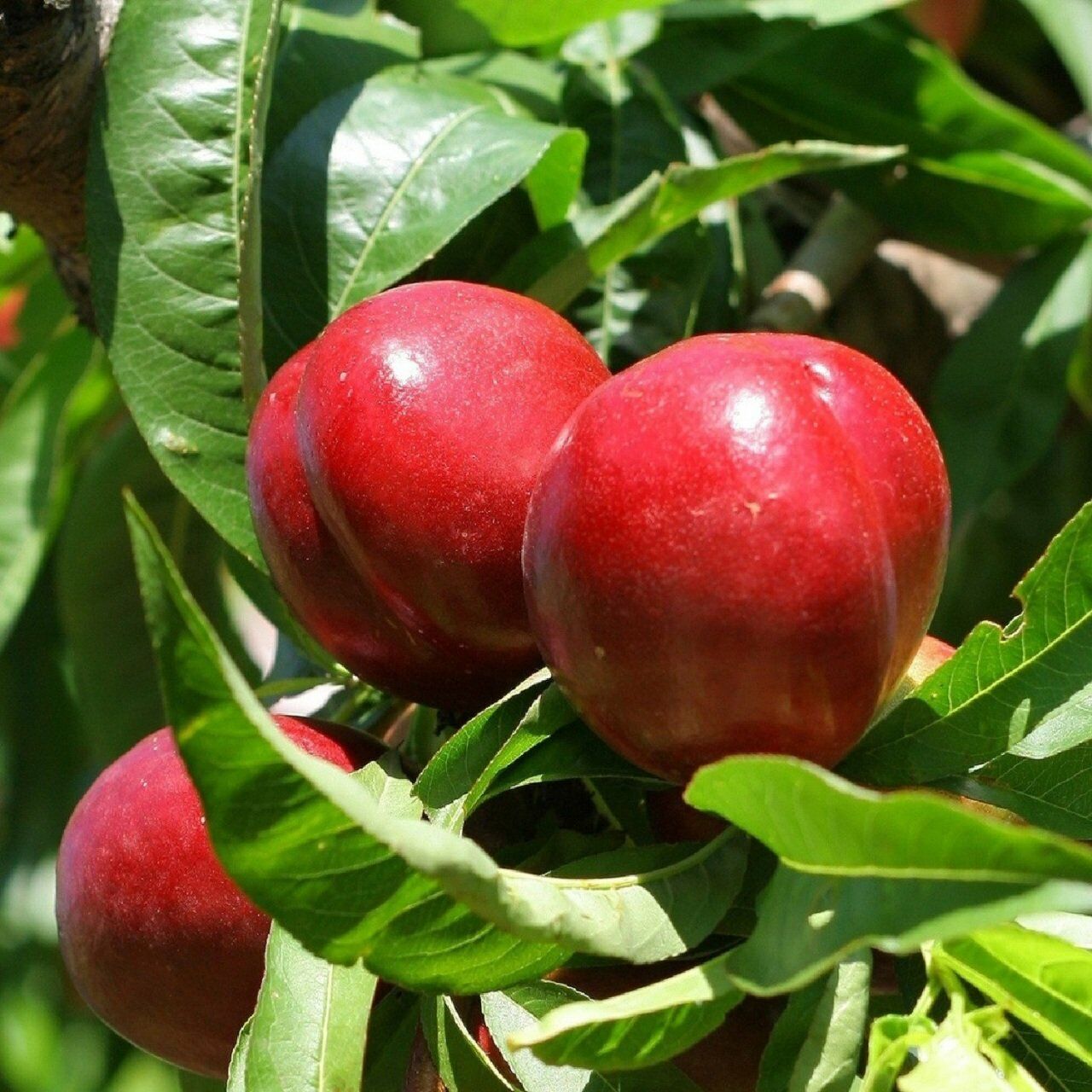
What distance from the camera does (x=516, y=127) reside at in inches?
39.9

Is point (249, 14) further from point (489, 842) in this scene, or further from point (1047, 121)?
point (1047, 121)

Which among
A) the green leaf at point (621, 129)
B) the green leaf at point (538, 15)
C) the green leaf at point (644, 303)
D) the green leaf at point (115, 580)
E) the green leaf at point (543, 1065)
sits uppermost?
the green leaf at point (538, 15)

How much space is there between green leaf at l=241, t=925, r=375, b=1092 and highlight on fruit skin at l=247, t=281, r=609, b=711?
0.17 m

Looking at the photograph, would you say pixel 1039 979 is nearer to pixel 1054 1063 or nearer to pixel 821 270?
pixel 1054 1063

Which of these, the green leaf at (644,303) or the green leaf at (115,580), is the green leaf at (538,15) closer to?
the green leaf at (644,303)

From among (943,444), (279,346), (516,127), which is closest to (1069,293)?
(943,444)

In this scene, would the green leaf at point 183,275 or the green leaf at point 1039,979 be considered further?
the green leaf at point 183,275

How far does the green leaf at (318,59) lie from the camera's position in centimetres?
103

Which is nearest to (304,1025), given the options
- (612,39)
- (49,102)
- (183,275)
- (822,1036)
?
(822,1036)

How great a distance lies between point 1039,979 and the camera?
1.94ft

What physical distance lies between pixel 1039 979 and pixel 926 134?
0.94 meters

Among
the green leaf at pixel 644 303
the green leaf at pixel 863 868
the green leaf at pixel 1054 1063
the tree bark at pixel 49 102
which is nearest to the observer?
the green leaf at pixel 863 868

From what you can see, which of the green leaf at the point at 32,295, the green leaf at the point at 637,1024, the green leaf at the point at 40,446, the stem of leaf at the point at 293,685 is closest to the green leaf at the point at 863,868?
the green leaf at the point at 637,1024

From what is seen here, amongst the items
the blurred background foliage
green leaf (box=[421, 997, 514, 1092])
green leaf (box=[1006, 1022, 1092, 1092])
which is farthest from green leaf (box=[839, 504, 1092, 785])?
the blurred background foliage
